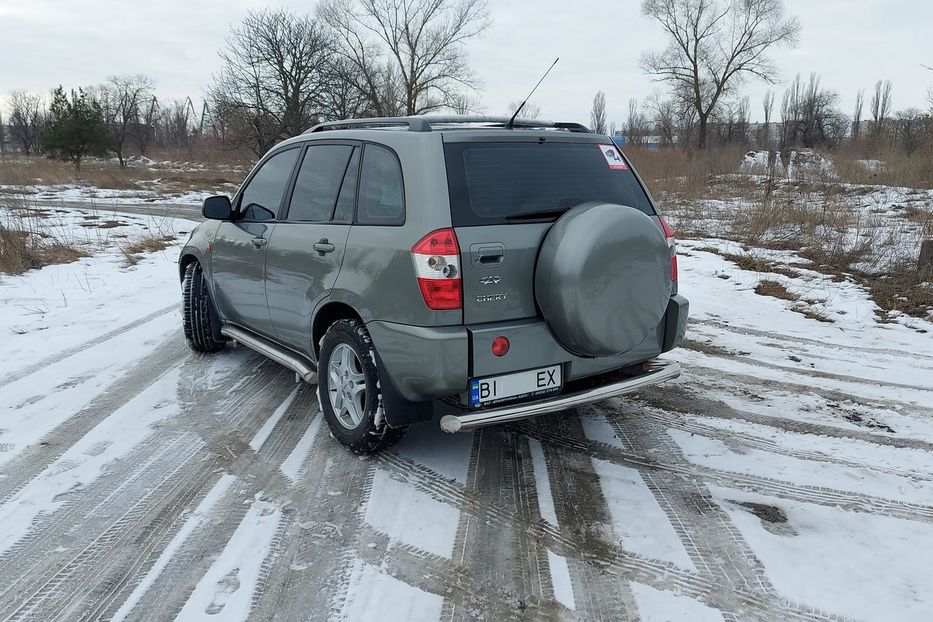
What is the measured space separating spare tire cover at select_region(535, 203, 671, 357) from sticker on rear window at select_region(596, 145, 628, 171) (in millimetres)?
611

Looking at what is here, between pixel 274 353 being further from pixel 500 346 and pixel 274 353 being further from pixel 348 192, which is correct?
pixel 500 346

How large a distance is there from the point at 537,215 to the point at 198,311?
356 centimetres

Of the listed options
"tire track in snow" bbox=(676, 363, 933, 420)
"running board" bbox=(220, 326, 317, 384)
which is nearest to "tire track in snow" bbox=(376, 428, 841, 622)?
"running board" bbox=(220, 326, 317, 384)

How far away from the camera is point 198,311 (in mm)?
5492

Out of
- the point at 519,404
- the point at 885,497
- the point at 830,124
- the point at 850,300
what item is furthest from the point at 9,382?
the point at 830,124

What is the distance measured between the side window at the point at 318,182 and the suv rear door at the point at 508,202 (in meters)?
0.95

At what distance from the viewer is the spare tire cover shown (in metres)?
3.06

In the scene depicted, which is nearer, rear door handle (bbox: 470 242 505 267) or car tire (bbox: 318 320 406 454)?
rear door handle (bbox: 470 242 505 267)

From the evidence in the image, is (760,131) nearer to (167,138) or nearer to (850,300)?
(850,300)

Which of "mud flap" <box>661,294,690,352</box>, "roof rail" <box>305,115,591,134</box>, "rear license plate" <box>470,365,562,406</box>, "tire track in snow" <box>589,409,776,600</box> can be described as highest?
"roof rail" <box>305,115,591,134</box>

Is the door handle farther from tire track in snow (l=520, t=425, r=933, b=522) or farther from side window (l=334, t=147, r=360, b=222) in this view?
tire track in snow (l=520, t=425, r=933, b=522)

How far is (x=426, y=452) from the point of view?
147 inches

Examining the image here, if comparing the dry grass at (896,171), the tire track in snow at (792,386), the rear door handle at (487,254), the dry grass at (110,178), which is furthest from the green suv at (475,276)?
the dry grass at (110,178)

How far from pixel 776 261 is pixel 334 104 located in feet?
102
